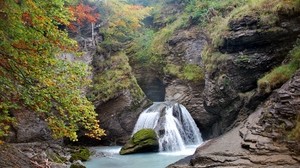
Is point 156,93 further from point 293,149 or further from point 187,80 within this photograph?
point 293,149

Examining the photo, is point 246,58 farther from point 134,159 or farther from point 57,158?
point 57,158

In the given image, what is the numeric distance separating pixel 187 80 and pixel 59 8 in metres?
16.2

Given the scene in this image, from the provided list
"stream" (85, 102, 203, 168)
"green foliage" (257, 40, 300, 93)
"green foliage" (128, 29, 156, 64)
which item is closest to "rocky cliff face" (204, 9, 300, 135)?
"green foliage" (257, 40, 300, 93)

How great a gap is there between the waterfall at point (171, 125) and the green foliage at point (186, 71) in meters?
3.11

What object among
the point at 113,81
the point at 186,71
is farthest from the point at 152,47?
the point at 113,81

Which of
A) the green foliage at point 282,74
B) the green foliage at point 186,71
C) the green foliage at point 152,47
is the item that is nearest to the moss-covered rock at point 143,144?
the green foliage at point 282,74

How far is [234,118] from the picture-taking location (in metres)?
15.7

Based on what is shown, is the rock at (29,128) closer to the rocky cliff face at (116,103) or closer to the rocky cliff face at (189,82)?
the rocky cliff face at (116,103)

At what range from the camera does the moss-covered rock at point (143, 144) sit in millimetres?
16984

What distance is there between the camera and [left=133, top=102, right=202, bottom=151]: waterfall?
18.2 metres

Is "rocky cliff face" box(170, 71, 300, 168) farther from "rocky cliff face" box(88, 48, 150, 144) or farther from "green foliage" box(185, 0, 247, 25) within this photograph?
"green foliage" box(185, 0, 247, 25)

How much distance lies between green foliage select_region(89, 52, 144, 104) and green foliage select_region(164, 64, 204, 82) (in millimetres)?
3581

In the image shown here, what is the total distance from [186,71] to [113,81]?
601 cm

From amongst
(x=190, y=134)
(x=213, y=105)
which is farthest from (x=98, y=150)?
(x=213, y=105)
